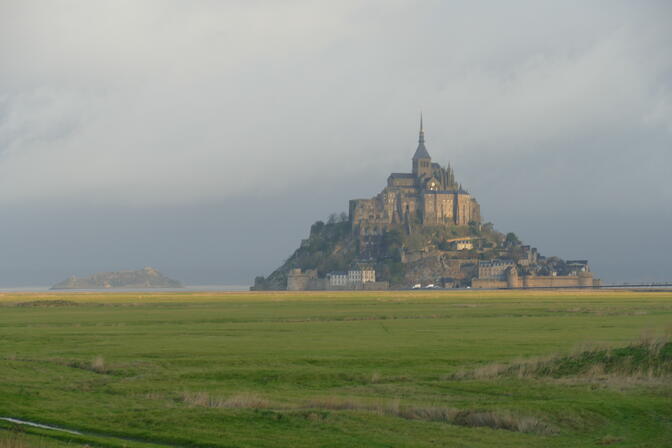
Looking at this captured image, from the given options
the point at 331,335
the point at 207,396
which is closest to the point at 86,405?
the point at 207,396

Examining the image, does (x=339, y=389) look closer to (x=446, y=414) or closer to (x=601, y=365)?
(x=446, y=414)

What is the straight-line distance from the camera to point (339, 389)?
29422 millimetres

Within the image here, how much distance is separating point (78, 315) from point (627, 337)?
45307 millimetres

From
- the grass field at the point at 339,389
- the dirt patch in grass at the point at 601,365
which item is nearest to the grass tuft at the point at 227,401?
the grass field at the point at 339,389

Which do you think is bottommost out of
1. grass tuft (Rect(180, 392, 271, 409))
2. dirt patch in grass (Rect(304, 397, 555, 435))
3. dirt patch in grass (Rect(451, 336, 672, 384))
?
dirt patch in grass (Rect(304, 397, 555, 435))

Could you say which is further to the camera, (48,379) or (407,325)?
(407,325)

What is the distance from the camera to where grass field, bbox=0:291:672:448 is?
21875 mm

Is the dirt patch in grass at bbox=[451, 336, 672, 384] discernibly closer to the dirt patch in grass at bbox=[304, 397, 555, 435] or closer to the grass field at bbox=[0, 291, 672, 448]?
the grass field at bbox=[0, 291, 672, 448]

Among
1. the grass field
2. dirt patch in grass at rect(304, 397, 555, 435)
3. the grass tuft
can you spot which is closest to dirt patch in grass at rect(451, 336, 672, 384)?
the grass field

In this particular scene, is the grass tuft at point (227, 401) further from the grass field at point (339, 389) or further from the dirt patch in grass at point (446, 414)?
the dirt patch in grass at point (446, 414)

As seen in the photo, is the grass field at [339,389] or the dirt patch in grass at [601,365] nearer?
the grass field at [339,389]

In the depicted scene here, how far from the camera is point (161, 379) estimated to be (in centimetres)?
3136

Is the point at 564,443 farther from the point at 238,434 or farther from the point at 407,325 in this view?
the point at 407,325

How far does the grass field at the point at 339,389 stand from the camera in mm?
21875
